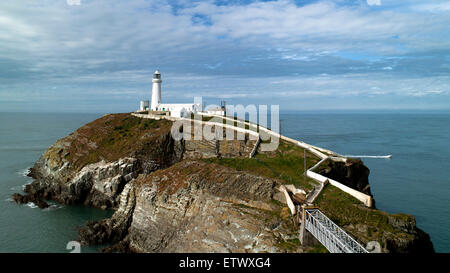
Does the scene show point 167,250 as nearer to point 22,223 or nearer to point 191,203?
point 191,203

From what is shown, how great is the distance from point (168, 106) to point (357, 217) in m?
44.6

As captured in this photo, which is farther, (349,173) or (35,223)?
(349,173)

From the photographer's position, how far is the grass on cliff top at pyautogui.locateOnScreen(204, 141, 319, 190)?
2756 centimetres

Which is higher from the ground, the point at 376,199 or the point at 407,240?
the point at 407,240

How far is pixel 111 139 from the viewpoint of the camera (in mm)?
46750

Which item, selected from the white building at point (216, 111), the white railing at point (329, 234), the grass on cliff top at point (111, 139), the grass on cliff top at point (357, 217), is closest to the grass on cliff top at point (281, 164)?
the grass on cliff top at point (357, 217)

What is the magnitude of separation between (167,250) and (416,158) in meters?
64.9

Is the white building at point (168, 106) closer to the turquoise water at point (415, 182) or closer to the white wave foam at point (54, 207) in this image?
the white wave foam at point (54, 207)

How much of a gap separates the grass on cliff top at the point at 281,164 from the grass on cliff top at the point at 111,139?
49.5 feet

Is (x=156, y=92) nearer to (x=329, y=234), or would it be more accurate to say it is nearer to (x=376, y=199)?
(x=376, y=199)

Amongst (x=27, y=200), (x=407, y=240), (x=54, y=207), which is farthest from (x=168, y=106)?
(x=407, y=240)

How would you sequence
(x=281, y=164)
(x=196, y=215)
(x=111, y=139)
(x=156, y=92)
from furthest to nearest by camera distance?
(x=156, y=92) → (x=111, y=139) → (x=281, y=164) → (x=196, y=215)

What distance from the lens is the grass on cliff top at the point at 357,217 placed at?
1878cm

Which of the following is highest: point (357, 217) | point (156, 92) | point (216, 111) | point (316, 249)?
point (156, 92)
